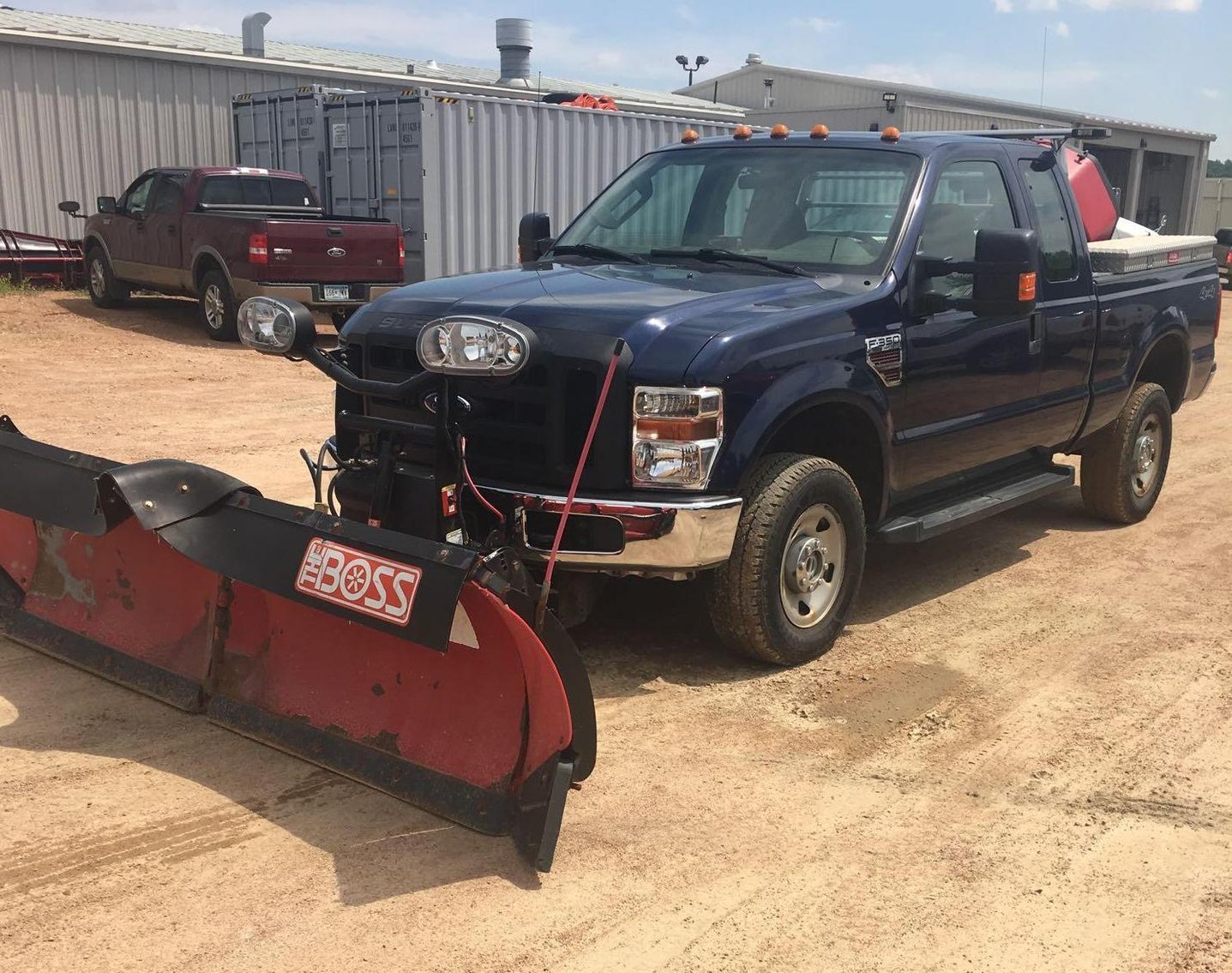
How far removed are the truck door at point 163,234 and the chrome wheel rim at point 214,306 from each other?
0.58 meters

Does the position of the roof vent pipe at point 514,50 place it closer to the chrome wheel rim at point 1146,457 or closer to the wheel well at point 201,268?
the wheel well at point 201,268

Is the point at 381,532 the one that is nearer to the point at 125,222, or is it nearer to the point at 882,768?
the point at 882,768

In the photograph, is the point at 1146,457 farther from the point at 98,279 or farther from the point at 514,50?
the point at 514,50

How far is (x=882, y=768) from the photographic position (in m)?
4.12

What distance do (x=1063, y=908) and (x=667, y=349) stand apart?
2.08 m

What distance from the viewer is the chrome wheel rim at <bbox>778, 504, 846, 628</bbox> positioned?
4.75m

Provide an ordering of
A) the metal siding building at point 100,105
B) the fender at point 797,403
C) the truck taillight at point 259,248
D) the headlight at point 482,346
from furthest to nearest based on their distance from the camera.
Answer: the metal siding building at point 100,105, the truck taillight at point 259,248, the fender at point 797,403, the headlight at point 482,346

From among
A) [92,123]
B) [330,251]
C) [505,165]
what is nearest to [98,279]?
[92,123]

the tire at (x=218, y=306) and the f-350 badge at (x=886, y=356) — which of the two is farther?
the tire at (x=218, y=306)

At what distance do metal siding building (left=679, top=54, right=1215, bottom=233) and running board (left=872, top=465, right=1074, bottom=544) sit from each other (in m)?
22.1

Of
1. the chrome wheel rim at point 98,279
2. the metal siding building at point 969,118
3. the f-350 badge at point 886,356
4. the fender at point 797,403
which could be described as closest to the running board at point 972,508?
the fender at point 797,403

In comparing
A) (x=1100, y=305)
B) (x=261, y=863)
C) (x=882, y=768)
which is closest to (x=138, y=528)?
(x=261, y=863)

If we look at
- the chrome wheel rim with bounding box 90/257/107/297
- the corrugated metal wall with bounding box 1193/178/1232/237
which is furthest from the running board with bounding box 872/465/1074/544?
the corrugated metal wall with bounding box 1193/178/1232/237

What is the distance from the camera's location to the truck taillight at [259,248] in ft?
43.2
